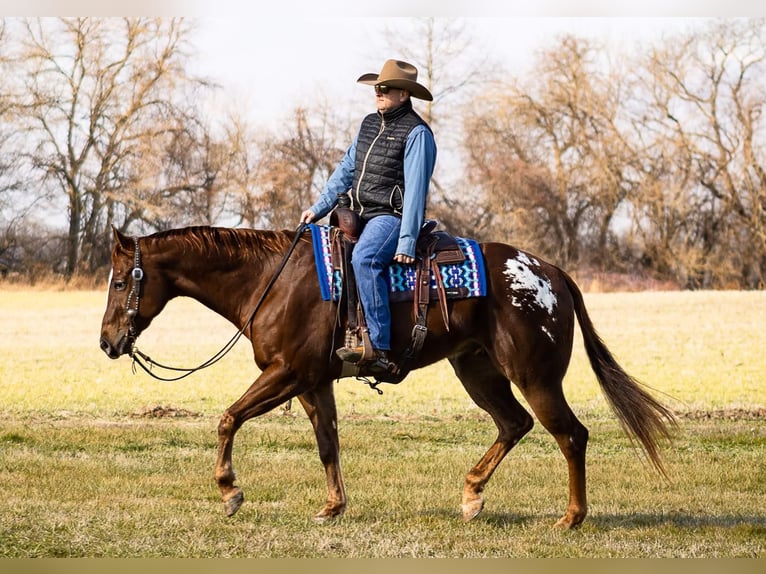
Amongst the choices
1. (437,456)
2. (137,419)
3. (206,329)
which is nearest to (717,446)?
(437,456)

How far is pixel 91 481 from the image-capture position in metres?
7.12

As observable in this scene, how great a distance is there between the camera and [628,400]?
5.88 meters

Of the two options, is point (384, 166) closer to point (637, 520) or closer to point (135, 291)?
point (135, 291)

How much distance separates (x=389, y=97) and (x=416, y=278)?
1022mm

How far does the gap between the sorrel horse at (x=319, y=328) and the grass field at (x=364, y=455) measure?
0.37 m

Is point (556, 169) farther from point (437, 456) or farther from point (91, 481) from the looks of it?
point (91, 481)

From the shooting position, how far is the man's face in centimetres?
573

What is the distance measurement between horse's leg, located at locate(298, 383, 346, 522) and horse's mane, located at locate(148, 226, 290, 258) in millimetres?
842

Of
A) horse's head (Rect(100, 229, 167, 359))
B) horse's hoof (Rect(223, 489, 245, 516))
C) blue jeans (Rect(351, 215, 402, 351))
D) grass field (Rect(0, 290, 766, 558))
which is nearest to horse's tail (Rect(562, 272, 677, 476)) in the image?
grass field (Rect(0, 290, 766, 558))

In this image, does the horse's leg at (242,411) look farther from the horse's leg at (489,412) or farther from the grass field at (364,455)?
the horse's leg at (489,412)

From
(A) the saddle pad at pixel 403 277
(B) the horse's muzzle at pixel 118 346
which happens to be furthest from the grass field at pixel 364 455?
(A) the saddle pad at pixel 403 277

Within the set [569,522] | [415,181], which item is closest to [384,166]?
[415,181]

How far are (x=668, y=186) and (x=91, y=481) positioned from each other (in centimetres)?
1039

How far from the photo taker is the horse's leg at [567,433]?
18.4ft
